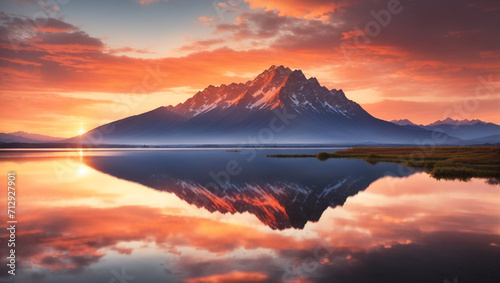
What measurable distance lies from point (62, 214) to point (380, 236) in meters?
21.6

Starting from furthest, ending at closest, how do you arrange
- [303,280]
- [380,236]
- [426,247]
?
[380,236], [426,247], [303,280]

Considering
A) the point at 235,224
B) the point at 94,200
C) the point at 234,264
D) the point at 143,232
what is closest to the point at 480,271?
the point at 234,264

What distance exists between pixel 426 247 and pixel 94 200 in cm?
2709

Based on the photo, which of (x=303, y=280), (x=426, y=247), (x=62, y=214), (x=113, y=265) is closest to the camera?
(x=303, y=280)

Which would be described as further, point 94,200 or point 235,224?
point 94,200

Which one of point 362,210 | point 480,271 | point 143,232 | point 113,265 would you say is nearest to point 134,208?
point 143,232

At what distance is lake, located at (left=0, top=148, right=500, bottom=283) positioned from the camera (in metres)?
13.3

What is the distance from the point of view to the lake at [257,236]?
13.3 meters

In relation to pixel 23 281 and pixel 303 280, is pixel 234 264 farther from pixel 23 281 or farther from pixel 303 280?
pixel 23 281

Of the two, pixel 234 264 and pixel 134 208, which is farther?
pixel 134 208

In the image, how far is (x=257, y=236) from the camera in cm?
1916

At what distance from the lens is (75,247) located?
55.1 feet

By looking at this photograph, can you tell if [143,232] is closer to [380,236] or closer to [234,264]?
[234,264]

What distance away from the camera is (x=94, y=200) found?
3161 cm
